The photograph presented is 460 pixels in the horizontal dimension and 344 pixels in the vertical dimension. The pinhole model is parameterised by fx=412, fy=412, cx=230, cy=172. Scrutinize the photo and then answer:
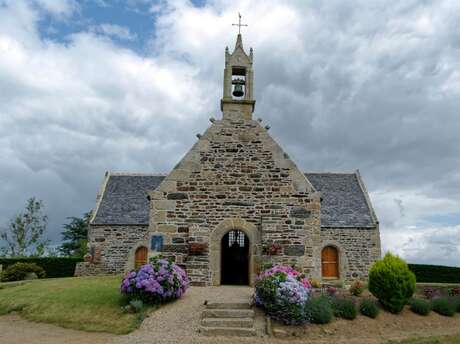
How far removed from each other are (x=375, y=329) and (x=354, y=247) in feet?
37.6

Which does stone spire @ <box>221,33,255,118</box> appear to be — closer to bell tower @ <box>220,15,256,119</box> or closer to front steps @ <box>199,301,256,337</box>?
bell tower @ <box>220,15,256,119</box>

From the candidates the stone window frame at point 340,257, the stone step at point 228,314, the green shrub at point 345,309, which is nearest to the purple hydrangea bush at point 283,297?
the stone step at point 228,314

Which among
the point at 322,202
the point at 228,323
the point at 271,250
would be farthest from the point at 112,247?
the point at 228,323

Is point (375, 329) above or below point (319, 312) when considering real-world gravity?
below

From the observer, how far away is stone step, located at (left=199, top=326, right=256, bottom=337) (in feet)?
30.1

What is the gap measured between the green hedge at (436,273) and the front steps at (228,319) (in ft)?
54.6

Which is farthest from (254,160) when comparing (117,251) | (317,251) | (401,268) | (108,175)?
(108,175)

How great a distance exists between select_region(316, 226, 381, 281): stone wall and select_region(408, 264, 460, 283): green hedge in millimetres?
4312

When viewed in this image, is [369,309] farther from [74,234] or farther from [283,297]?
[74,234]

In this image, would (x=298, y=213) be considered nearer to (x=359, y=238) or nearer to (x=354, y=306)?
(x=354, y=306)

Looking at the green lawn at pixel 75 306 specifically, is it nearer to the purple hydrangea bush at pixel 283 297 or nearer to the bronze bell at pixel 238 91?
the purple hydrangea bush at pixel 283 297

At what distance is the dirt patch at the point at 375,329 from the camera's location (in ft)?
30.1

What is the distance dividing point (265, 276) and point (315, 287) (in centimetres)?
283

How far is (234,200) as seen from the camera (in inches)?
565
